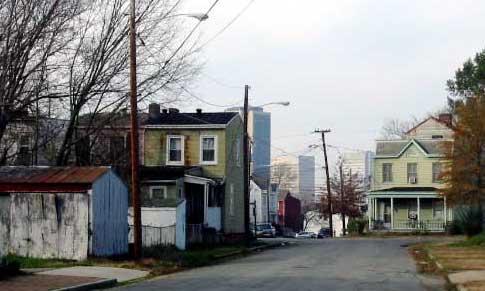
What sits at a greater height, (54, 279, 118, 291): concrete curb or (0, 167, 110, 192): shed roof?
(0, 167, 110, 192): shed roof

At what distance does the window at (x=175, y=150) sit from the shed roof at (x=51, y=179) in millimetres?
19098

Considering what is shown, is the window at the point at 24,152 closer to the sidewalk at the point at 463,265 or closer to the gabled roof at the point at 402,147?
the sidewalk at the point at 463,265

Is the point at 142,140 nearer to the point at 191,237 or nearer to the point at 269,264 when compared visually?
the point at 191,237

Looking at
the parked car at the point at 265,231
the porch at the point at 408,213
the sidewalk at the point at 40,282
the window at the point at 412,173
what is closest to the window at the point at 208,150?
the porch at the point at 408,213

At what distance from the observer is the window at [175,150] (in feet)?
155

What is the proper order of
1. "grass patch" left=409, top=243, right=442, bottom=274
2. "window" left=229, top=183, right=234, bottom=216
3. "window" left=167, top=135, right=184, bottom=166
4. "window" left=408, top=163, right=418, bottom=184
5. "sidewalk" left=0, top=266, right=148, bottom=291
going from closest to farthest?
"sidewalk" left=0, top=266, right=148, bottom=291 < "grass patch" left=409, top=243, right=442, bottom=274 < "window" left=167, top=135, right=184, bottom=166 < "window" left=229, top=183, right=234, bottom=216 < "window" left=408, top=163, right=418, bottom=184

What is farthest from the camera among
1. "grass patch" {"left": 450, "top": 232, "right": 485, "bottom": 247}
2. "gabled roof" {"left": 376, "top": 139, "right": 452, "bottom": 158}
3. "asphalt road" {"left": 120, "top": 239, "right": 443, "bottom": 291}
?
"gabled roof" {"left": 376, "top": 139, "right": 452, "bottom": 158}

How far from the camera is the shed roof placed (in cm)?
2692

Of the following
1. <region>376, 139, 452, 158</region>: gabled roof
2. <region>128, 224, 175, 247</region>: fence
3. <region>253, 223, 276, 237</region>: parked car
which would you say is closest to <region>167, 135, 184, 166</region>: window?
<region>128, 224, 175, 247</region>: fence

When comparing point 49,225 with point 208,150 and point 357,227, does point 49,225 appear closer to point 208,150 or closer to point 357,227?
point 208,150

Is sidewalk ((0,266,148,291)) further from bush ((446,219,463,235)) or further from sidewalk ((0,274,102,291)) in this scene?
bush ((446,219,463,235))

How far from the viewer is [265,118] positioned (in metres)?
89.2

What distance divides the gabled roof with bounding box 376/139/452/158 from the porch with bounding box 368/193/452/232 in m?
3.73

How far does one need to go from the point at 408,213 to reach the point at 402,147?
215 inches
